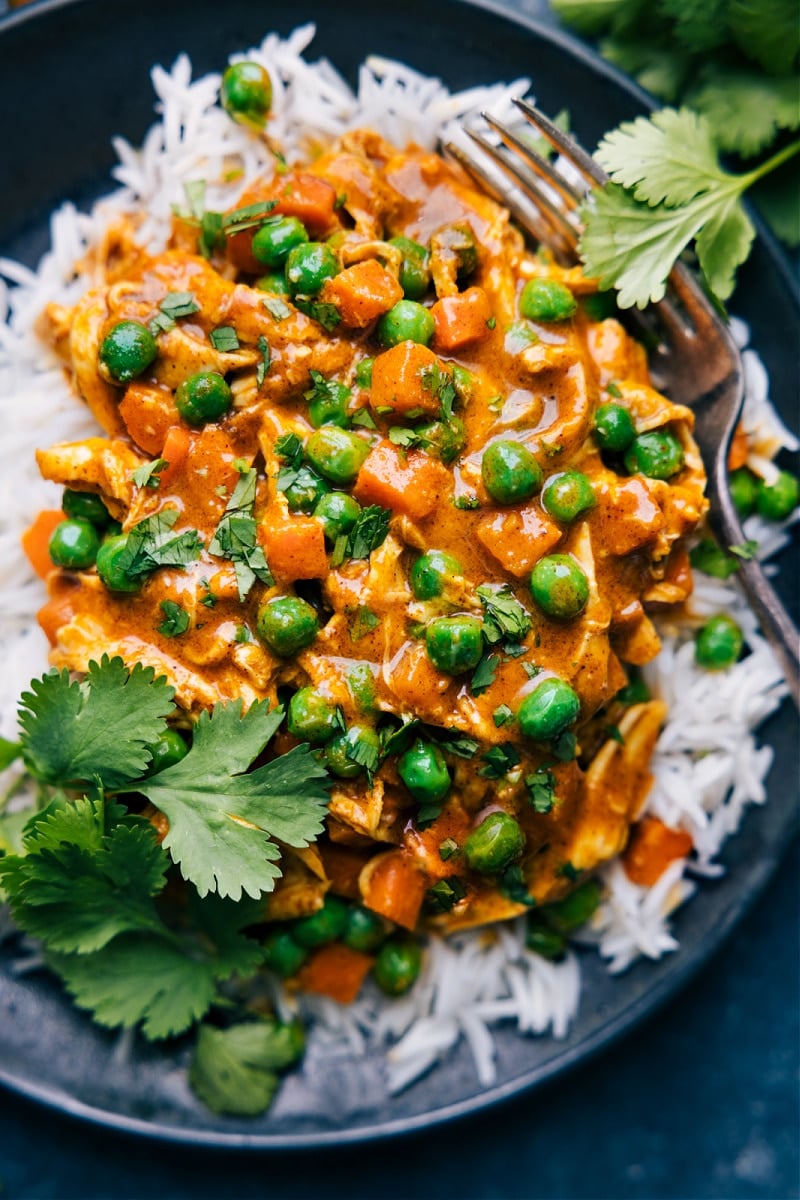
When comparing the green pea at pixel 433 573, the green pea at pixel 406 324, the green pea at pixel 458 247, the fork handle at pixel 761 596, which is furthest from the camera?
the fork handle at pixel 761 596

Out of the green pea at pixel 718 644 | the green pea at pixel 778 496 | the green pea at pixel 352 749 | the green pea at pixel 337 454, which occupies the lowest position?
the green pea at pixel 718 644

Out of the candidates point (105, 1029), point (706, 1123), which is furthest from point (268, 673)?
point (706, 1123)

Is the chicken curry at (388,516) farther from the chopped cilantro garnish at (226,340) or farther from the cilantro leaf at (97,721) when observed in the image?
the cilantro leaf at (97,721)

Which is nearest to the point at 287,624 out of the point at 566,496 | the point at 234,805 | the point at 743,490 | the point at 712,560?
the point at 234,805

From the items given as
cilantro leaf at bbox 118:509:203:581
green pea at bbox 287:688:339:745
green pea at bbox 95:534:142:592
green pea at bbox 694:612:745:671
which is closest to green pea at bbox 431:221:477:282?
cilantro leaf at bbox 118:509:203:581

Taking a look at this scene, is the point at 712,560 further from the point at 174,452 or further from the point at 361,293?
the point at 174,452

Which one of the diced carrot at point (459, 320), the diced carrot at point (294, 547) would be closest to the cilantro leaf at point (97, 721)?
the diced carrot at point (294, 547)
